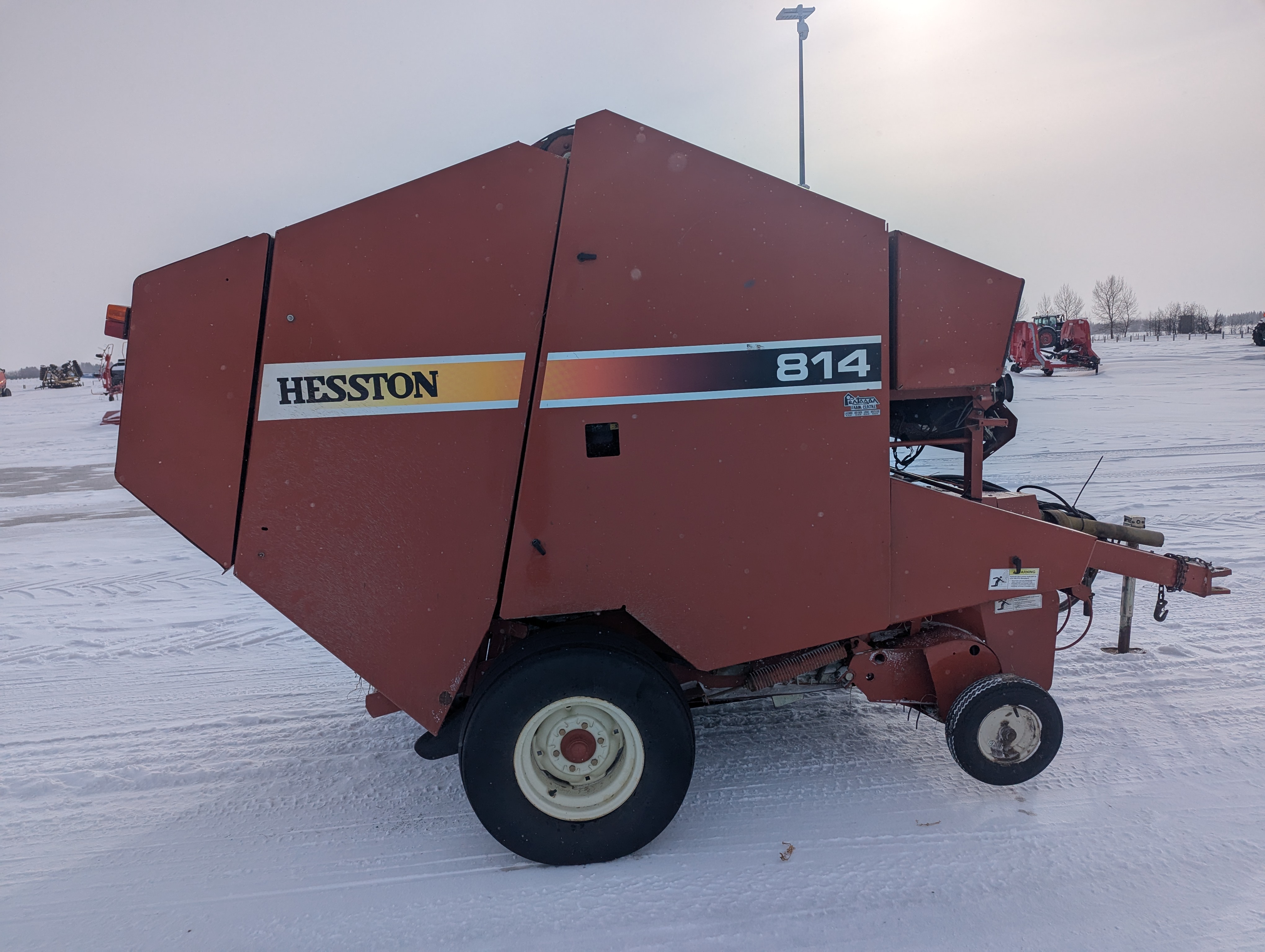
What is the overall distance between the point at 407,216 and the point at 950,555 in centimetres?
266

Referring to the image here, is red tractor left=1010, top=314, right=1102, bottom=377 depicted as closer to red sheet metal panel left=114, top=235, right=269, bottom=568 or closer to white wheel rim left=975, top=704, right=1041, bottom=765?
white wheel rim left=975, top=704, right=1041, bottom=765

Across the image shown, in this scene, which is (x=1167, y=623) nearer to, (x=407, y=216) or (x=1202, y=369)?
(x=407, y=216)

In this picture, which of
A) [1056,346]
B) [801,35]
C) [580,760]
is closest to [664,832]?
[580,760]

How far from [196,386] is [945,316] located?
10.2 feet

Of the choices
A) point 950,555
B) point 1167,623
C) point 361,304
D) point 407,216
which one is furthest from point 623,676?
point 1167,623

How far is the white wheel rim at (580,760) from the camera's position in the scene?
2.88m

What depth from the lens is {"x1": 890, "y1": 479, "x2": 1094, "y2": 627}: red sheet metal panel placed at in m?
3.07

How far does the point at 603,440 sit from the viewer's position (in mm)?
2850

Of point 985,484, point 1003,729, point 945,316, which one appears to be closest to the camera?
point 945,316

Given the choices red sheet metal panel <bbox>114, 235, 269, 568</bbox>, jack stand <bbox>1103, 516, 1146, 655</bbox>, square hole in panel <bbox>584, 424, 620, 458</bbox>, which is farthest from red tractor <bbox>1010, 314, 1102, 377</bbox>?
red sheet metal panel <bbox>114, 235, 269, 568</bbox>

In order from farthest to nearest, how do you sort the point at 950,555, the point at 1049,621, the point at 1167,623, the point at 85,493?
the point at 85,493 → the point at 1167,623 → the point at 1049,621 → the point at 950,555

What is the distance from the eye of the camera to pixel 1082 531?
11.1ft

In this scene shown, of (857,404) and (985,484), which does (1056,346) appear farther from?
(857,404)

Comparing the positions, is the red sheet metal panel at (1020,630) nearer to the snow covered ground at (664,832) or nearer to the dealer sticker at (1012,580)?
the dealer sticker at (1012,580)
